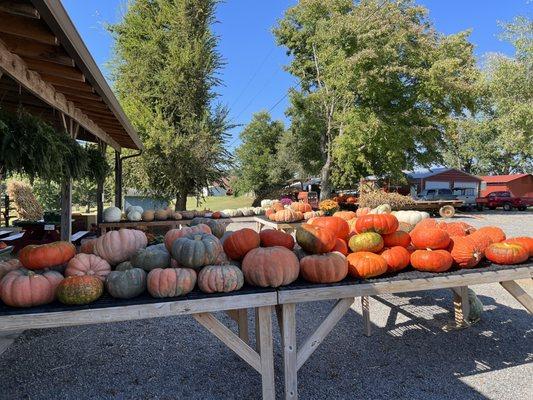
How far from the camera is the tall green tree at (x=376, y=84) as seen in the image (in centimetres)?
1814

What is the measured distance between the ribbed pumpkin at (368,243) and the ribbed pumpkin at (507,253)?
91cm

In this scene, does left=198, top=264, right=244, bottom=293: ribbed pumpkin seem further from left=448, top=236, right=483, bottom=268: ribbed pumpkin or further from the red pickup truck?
the red pickup truck

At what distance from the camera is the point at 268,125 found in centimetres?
3441

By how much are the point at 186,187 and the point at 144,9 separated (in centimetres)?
654

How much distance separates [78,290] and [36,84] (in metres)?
2.60

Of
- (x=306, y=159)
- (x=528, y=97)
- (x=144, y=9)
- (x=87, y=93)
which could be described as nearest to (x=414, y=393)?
(x=87, y=93)

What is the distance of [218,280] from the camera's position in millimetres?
2197

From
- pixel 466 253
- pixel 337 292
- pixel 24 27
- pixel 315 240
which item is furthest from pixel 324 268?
pixel 24 27

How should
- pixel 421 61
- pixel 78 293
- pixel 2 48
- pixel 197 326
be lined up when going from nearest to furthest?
pixel 78 293, pixel 2 48, pixel 197 326, pixel 421 61

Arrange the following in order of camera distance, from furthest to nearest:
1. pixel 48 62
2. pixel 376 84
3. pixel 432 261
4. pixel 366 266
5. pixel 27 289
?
1. pixel 376 84
2. pixel 48 62
3. pixel 432 261
4. pixel 366 266
5. pixel 27 289

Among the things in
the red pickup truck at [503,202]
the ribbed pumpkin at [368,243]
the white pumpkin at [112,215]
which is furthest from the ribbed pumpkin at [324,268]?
the red pickup truck at [503,202]

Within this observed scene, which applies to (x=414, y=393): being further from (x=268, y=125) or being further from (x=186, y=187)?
(x=268, y=125)

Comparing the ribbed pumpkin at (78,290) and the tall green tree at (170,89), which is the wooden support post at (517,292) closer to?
the ribbed pumpkin at (78,290)

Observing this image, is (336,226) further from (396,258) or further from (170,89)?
(170,89)
